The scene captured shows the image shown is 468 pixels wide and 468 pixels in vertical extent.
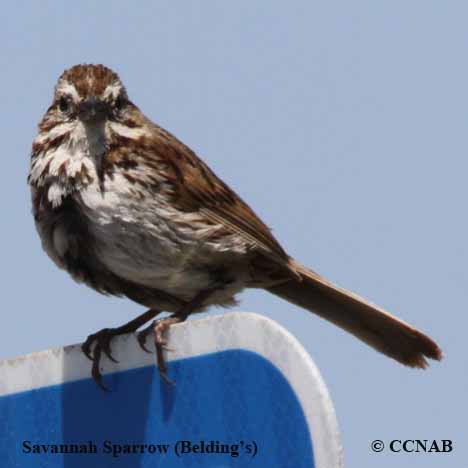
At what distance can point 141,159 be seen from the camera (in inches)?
142

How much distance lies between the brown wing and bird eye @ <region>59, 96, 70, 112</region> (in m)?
0.33

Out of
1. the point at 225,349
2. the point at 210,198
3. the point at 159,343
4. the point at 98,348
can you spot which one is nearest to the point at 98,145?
the point at 210,198

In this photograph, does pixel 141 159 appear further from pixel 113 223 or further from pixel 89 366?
pixel 89 366

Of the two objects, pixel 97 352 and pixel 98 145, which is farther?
pixel 98 145

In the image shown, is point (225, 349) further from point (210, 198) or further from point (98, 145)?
→ point (210, 198)

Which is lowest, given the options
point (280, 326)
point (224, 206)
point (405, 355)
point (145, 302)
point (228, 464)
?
point (228, 464)

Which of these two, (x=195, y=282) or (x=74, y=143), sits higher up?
(x=74, y=143)

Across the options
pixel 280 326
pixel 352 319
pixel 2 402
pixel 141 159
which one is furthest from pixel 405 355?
pixel 280 326

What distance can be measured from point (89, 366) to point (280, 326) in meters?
0.68

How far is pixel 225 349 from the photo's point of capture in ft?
6.97

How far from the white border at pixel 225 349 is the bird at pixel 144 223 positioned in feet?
1.75

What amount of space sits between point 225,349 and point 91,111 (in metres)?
1.64

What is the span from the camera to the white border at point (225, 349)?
179 cm

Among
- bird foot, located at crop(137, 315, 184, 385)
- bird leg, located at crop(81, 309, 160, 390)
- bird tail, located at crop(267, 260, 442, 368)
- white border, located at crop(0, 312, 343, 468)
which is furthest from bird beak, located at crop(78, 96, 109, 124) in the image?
bird foot, located at crop(137, 315, 184, 385)
